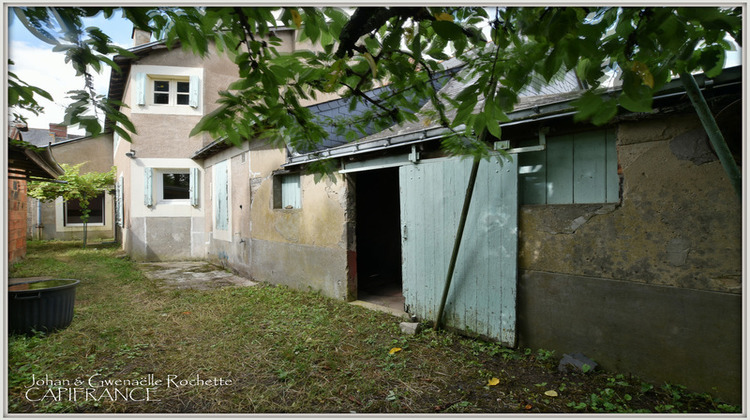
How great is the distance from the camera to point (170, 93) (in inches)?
347

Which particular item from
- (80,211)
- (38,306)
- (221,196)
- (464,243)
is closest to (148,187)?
(221,196)

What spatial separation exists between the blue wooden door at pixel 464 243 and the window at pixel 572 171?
0.61 feet

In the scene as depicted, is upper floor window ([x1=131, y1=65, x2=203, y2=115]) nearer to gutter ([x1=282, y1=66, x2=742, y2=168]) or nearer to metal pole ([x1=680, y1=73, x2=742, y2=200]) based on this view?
gutter ([x1=282, y1=66, x2=742, y2=168])

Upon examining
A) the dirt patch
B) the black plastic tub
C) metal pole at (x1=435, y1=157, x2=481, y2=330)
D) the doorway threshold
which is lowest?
the dirt patch

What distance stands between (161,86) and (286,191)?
18.1 ft

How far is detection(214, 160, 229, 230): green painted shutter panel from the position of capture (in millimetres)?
7828

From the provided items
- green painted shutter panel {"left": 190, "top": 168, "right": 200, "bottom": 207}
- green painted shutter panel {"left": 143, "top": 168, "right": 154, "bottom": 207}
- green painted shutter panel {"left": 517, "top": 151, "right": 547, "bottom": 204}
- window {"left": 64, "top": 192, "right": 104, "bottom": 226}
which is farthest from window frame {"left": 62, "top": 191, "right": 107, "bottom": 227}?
green painted shutter panel {"left": 517, "top": 151, "right": 547, "bottom": 204}

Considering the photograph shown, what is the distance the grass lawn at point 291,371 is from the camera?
2.42 meters

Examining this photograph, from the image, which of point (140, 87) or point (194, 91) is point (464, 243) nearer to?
point (194, 91)

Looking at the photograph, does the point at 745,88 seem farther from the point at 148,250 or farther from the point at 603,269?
the point at 148,250

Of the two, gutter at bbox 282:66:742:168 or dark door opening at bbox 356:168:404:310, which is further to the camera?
dark door opening at bbox 356:168:404:310

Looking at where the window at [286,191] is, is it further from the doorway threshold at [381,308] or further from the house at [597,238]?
the house at [597,238]

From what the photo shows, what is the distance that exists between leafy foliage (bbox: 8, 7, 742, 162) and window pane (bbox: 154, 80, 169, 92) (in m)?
8.66

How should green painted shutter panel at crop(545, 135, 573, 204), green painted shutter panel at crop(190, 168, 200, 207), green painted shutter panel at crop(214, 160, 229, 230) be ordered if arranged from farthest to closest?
green painted shutter panel at crop(190, 168, 200, 207), green painted shutter panel at crop(214, 160, 229, 230), green painted shutter panel at crop(545, 135, 573, 204)
